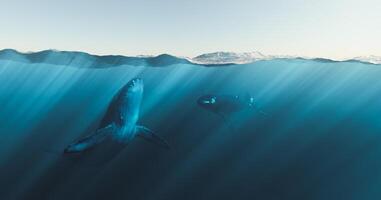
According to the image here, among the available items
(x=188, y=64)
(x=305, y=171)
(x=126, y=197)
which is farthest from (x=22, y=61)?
(x=305, y=171)

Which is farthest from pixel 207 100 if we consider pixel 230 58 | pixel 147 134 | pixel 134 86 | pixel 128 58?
pixel 128 58

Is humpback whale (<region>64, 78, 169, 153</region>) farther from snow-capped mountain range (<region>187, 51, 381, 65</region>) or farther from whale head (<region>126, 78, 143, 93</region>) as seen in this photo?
snow-capped mountain range (<region>187, 51, 381, 65</region>)

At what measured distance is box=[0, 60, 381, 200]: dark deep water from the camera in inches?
604

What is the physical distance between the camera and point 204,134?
2083 cm

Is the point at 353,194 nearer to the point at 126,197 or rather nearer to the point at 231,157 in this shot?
the point at 231,157

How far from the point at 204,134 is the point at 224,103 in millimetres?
5724

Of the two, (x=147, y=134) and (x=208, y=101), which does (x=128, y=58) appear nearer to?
(x=208, y=101)

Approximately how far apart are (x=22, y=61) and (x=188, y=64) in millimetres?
11482

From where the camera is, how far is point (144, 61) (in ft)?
79.8

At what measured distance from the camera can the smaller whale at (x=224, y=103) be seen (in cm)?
1517

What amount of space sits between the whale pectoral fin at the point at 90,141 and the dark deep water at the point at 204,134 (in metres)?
1.57

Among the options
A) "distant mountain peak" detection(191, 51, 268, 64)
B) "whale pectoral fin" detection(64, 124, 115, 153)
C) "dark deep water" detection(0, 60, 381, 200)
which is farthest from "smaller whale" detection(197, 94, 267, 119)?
"distant mountain peak" detection(191, 51, 268, 64)

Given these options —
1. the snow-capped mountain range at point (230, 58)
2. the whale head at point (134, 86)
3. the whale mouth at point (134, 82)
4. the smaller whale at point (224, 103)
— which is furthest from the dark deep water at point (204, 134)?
the whale mouth at point (134, 82)

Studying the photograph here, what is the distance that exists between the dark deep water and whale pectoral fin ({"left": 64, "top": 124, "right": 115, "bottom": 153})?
157 cm
